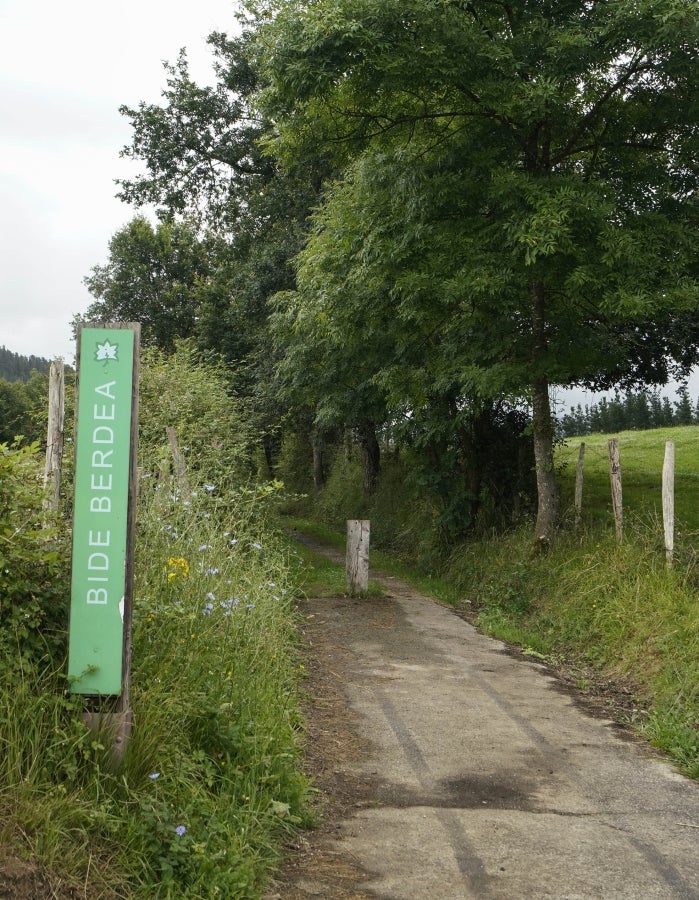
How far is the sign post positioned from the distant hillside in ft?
480

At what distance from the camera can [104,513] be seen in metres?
4.08

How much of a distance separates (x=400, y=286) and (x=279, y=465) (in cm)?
2435

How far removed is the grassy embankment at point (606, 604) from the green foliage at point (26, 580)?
427cm

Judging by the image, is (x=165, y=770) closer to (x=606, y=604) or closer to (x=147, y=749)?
(x=147, y=749)

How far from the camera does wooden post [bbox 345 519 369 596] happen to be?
39.8ft

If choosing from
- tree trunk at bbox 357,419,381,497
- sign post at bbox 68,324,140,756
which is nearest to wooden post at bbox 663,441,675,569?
sign post at bbox 68,324,140,756

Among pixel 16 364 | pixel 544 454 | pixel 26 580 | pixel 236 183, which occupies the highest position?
pixel 16 364

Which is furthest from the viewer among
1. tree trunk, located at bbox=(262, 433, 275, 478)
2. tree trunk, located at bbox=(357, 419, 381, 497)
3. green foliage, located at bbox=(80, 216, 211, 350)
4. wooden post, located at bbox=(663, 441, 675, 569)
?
green foliage, located at bbox=(80, 216, 211, 350)

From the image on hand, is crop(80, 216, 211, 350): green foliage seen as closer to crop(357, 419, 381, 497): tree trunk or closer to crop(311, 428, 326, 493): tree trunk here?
crop(311, 428, 326, 493): tree trunk

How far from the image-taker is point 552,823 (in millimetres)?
4801

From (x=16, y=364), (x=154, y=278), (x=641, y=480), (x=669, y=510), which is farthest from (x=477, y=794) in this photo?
(x=16, y=364)

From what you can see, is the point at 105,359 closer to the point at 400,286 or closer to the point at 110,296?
the point at 400,286

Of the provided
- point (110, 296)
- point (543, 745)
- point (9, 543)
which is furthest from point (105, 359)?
point (110, 296)

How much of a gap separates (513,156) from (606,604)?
244 inches
